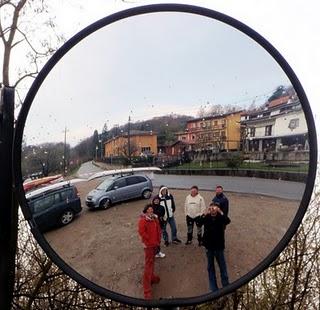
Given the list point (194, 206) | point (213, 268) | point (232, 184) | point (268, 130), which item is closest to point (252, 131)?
point (268, 130)

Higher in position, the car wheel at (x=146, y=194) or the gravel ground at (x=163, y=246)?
the car wheel at (x=146, y=194)

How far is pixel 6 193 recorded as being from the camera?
112cm

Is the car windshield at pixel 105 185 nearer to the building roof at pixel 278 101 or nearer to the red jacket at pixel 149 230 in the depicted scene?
the red jacket at pixel 149 230

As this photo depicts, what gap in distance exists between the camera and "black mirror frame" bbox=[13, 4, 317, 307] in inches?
41.1

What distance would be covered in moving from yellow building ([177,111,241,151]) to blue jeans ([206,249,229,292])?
274mm

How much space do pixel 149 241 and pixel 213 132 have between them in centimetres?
33

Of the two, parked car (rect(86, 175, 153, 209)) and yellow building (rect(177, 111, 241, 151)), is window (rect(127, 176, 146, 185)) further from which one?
yellow building (rect(177, 111, 241, 151))

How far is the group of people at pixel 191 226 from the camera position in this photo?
1.02 metres

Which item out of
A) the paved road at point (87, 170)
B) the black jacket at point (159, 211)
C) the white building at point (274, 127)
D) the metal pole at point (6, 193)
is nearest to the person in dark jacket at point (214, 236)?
the black jacket at point (159, 211)

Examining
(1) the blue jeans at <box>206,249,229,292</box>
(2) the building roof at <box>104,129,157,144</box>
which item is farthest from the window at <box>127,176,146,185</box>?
(1) the blue jeans at <box>206,249,229,292</box>

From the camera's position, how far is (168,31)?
1060mm

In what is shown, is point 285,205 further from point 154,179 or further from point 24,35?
point 24,35

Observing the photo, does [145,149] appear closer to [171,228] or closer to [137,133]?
[137,133]

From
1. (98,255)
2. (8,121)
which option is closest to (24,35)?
(8,121)
